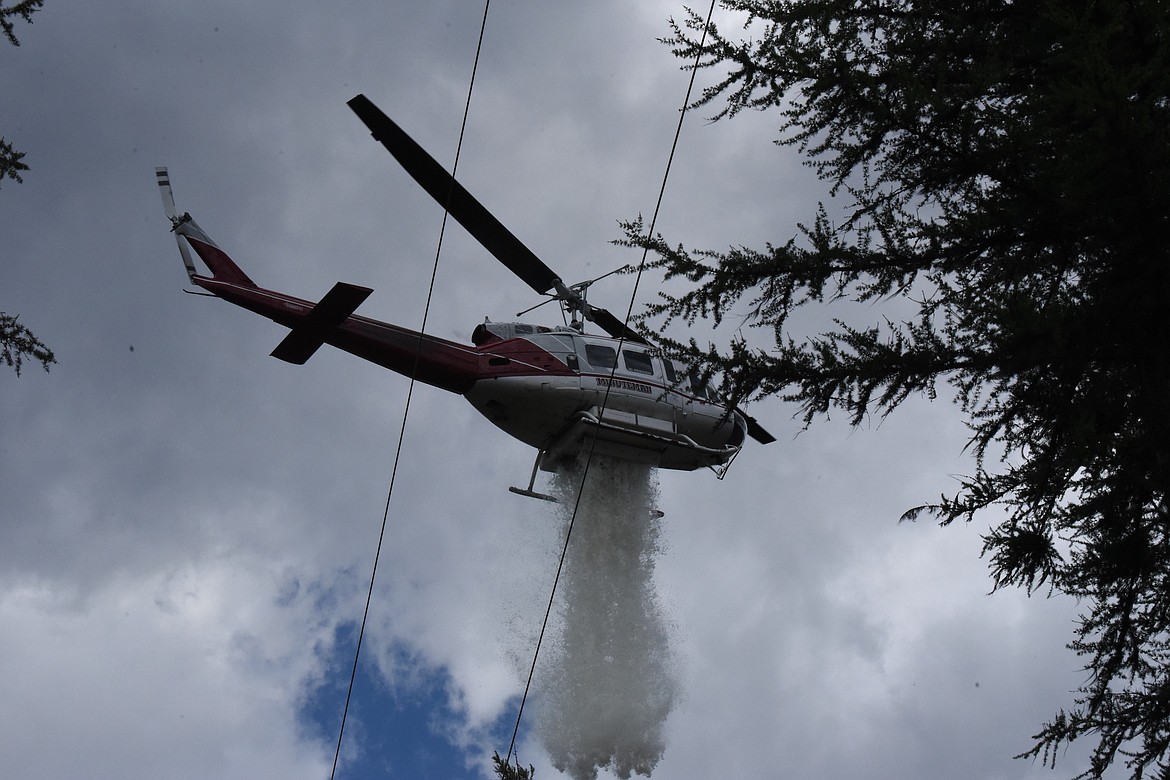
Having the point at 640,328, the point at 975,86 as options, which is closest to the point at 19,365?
the point at 640,328

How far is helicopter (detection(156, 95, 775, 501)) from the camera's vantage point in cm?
1470

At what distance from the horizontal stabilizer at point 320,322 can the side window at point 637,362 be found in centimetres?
402

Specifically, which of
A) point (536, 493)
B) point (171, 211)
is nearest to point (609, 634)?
point (536, 493)

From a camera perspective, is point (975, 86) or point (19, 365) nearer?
point (975, 86)

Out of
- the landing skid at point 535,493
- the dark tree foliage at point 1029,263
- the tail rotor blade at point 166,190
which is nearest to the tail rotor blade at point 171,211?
the tail rotor blade at point 166,190

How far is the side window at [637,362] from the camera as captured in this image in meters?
16.1

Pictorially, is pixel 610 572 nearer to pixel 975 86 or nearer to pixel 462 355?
pixel 462 355

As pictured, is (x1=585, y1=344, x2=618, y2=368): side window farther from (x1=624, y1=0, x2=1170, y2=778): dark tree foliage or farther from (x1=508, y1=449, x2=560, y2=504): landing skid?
(x1=624, y1=0, x2=1170, y2=778): dark tree foliage

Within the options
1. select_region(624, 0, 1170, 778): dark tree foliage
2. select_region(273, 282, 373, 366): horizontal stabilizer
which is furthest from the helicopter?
select_region(624, 0, 1170, 778): dark tree foliage

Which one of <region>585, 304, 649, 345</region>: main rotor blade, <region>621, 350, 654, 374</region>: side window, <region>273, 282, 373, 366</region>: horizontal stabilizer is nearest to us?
<region>273, 282, 373, 366</region>: horizontal stabilizer

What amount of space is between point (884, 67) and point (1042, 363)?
2.14 m

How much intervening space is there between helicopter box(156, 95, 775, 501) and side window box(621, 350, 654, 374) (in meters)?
0.02

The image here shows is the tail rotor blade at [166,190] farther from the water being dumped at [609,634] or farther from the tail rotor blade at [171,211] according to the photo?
the water being dumped at [609,634]

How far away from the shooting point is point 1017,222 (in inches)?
203
